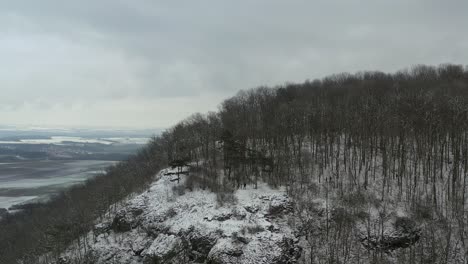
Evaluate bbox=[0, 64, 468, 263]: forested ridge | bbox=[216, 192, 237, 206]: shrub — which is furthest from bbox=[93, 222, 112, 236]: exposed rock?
bbox=[216, 192, 237, 206]: shrub

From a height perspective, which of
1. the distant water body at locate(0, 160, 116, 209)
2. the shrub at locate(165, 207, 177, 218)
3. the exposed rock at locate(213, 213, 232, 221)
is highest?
the exposed rock at locate(213, 213, 232, 221)

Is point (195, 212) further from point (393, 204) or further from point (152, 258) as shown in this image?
point (393, 204)

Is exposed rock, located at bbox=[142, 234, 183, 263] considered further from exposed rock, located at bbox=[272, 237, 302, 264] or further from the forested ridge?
exposed rock, located at bbox=[272, 237, 302, 264]

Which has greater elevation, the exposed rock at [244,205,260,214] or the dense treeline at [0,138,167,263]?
the exposed rock at [244,205,260,214]

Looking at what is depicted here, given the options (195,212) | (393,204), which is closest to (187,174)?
(195,212)

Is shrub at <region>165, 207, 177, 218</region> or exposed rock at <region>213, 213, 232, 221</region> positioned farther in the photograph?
shrub at <region>165, 207, 177, 218</region>

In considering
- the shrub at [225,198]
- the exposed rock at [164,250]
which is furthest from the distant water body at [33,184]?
the shrub at [225,198]
